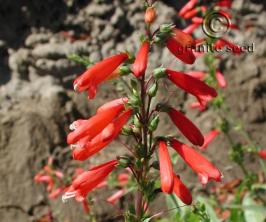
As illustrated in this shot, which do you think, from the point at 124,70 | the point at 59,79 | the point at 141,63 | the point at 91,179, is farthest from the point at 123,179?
the point at 141,63

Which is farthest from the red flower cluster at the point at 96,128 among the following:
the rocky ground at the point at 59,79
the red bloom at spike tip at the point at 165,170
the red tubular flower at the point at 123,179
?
the rocky ground at the point at 59,79

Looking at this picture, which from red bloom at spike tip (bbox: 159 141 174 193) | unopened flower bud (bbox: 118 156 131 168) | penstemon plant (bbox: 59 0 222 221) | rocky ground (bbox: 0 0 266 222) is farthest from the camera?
rocky ground (bbox: 0 0 266 222)

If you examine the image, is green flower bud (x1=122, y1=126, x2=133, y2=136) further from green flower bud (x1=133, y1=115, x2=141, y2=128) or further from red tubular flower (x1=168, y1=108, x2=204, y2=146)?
red tubular flower (x1=168, y1=108, x2=204, y2=146)

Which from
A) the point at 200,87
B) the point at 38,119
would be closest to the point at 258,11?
the point at 38,119

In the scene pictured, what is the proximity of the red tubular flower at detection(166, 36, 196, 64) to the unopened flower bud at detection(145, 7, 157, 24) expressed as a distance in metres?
0.13

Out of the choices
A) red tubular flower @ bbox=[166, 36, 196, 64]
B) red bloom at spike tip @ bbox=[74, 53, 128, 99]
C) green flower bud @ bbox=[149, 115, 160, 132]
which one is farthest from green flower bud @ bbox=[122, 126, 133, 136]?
red tubular flower @ bbox=[166, 36, 196, 64]

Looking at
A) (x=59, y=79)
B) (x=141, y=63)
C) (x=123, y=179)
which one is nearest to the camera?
(x=141, y=63)

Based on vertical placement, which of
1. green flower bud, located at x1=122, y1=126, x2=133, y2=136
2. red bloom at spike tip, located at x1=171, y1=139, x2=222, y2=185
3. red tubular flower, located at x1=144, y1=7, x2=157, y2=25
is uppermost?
red tubular flower, located at x1=144, y1=7, x2=157, y2=25

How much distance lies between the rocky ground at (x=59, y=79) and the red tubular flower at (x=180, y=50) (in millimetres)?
4465

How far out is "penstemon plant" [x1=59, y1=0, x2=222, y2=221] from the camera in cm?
288

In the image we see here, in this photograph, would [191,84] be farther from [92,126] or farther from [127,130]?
[92,126]

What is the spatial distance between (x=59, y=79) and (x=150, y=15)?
564 cm

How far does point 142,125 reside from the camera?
9.55 feet

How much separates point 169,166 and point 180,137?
497 centimetres
